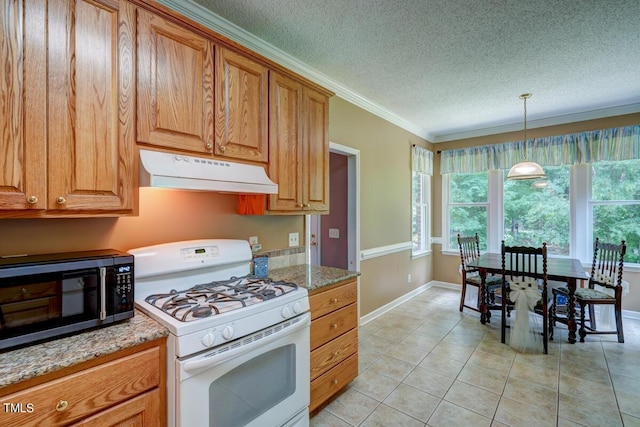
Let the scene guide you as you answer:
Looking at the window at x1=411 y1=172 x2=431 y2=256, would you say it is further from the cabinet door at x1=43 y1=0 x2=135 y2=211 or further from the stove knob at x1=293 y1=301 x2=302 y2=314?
the cabinet door at x1=43 y1=0 x2=135 y2=211

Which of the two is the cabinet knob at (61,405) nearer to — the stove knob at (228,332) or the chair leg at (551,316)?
the stove knob at (228,332)

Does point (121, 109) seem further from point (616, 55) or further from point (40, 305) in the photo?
point (616, 55)

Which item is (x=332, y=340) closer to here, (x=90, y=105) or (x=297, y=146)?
(x=297, y=146)

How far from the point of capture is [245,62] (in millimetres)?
1947

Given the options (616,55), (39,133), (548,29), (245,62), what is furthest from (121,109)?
(616,55)

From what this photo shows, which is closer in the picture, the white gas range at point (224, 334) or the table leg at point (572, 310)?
the white gas range at point (224, 334)

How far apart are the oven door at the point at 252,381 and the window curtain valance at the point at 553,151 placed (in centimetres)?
426

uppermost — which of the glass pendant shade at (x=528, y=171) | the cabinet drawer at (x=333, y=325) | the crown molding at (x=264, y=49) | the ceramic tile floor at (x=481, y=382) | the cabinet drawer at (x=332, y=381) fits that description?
the crown molding at (x=264, y=49)

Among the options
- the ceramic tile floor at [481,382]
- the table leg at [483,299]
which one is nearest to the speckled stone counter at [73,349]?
the ceramic tile floor at [481,382]

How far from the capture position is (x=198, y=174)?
159cm

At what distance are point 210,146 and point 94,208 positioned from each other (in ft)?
2.20

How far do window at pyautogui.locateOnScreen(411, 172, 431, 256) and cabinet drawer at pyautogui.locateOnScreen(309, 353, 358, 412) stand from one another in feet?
9.35

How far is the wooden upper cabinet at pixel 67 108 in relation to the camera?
3.78 ft

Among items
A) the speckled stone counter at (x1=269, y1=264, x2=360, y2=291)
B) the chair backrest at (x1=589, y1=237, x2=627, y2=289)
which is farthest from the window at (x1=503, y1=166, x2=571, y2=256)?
the speckled stone counter at (x1=269, y1=264, x2=360, y2=291)
